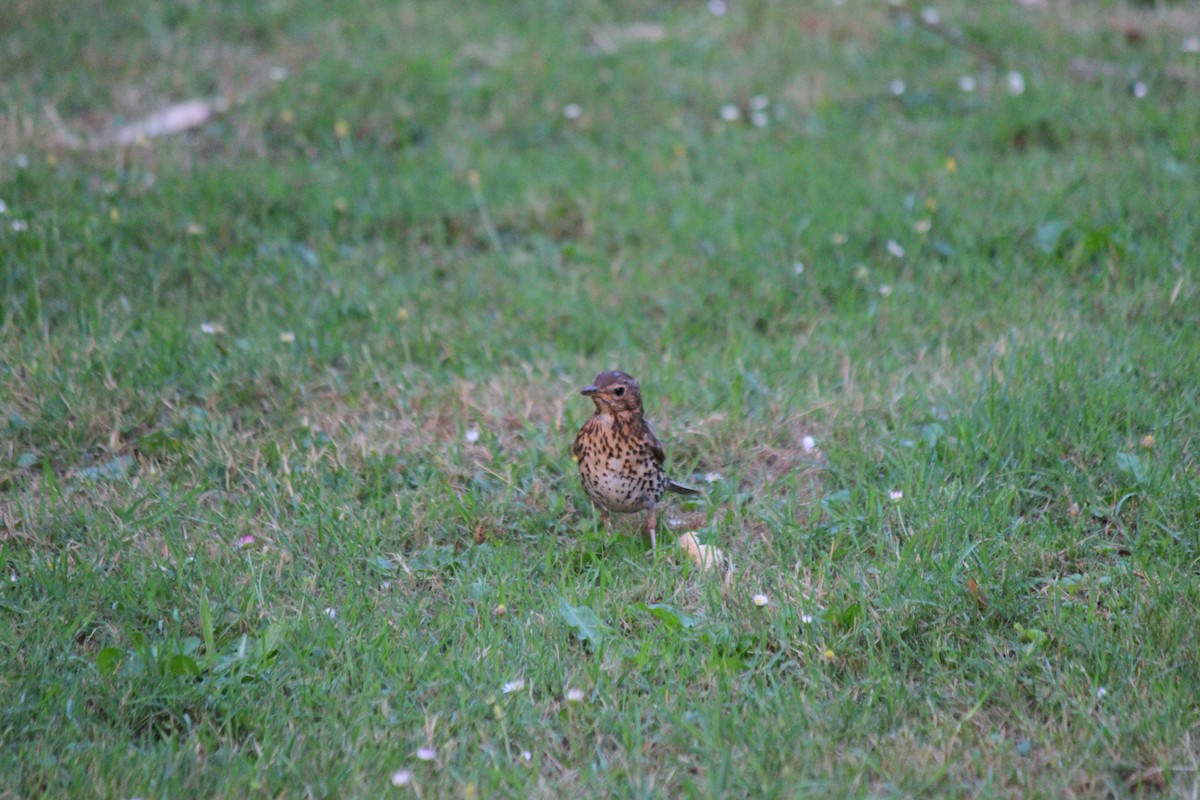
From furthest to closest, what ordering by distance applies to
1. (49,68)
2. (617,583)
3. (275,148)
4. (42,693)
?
(49,68)
(275,148)
(617,583)
(42,693)

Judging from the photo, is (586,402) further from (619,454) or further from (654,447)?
(619,454)

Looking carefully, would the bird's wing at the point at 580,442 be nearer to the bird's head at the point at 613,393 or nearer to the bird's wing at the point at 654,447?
the bird's head at the point at 613,393

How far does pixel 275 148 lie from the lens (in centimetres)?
812

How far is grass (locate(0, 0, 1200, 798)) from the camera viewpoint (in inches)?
145

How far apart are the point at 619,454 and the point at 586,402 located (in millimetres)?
1131

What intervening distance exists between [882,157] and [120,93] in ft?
17.6

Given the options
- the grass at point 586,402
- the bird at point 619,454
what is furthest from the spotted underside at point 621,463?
the grass at point 586,402

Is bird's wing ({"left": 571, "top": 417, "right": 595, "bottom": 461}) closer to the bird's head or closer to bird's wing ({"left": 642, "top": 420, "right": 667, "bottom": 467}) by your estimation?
the bird's head

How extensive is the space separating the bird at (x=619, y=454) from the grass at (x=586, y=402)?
0.22 m

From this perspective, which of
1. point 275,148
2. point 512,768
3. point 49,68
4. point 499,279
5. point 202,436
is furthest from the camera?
point 49,68

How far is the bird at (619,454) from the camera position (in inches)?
181

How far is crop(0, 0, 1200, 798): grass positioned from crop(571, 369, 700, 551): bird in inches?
8.8

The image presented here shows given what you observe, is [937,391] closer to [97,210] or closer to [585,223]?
[585,223]

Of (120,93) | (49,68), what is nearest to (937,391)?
(120,93)
